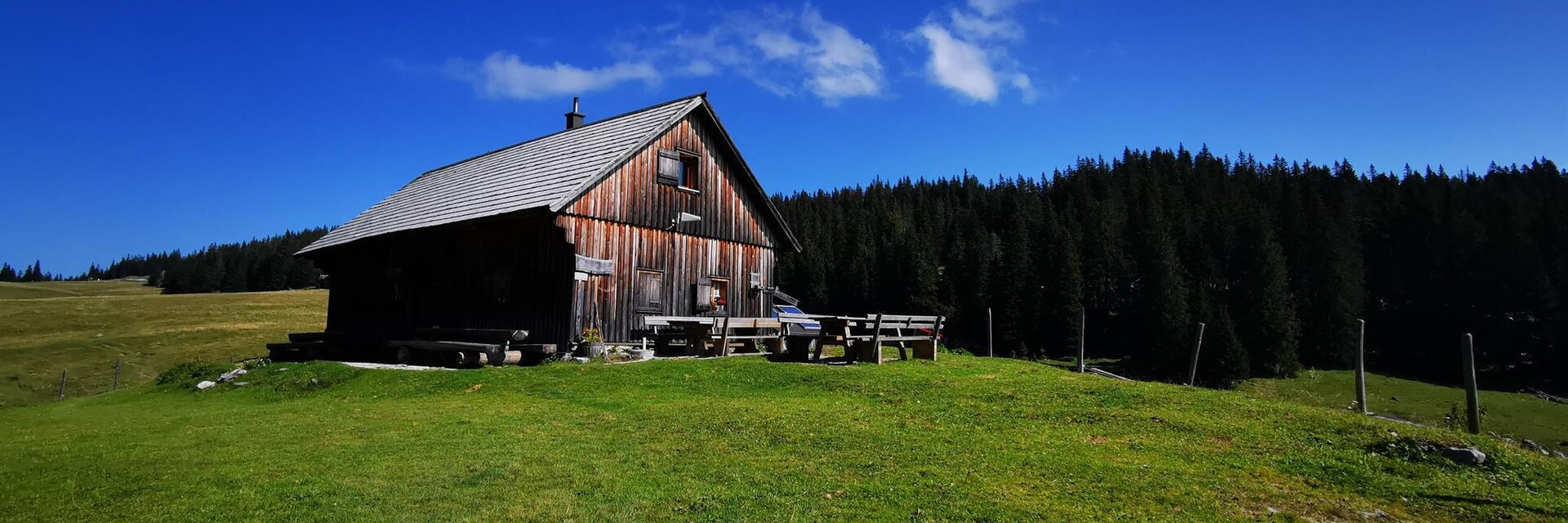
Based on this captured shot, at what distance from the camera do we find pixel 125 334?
55719 mm

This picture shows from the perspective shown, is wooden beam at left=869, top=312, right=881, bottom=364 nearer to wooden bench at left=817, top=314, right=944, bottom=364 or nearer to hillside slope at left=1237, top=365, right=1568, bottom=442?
wooden bench at left=817, top=314, right=944, bottom=364

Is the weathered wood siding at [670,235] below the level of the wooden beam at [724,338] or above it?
above

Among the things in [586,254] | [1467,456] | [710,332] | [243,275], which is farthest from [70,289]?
[1467,456]

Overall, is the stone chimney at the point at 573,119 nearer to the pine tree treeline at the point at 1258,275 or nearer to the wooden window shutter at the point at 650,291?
the wooden window shutter at the point at 650,291

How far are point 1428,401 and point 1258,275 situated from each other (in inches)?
1089

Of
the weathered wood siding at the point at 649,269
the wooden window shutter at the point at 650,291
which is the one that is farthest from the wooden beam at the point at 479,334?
the wooden window shutter at the point at 650,291

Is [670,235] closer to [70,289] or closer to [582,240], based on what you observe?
[582,240]

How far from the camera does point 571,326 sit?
23.6 m

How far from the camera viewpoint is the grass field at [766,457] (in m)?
7.55

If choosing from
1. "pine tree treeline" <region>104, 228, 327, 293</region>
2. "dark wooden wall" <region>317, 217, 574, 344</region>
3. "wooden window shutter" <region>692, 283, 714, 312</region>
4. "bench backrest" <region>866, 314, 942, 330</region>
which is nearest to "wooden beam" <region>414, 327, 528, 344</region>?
"dark wooden wall" <region>317, 217, 574, 344</region>

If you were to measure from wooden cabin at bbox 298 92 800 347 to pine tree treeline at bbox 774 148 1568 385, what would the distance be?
160ft

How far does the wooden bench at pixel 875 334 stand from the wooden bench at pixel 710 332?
3.51m

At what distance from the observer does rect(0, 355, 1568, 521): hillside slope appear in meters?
7.55

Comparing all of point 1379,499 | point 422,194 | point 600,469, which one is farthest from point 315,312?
point 1379,499
